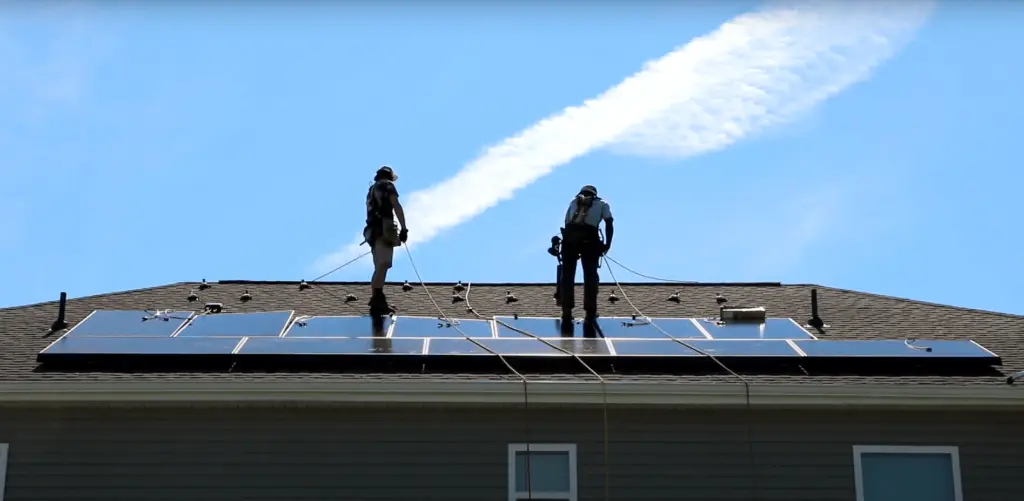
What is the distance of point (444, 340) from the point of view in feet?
38.8

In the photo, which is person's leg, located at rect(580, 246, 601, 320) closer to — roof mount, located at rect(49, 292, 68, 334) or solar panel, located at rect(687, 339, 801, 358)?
solar panel, located at rect(687, 339, 801, 358)

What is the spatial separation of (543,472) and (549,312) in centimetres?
392

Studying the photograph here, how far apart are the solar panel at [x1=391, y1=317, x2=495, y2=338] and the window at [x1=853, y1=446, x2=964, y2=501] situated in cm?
378

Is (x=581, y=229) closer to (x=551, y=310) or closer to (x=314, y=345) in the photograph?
(x=551, y=310)

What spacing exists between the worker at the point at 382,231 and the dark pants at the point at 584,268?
71.8 inches

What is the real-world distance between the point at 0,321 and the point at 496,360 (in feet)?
18.5

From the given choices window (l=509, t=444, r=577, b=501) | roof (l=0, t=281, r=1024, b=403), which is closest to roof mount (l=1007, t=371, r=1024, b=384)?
roof (l=0, t=281, r=1024, b=403)

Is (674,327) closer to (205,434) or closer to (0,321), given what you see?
(205,434)

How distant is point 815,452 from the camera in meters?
10.6

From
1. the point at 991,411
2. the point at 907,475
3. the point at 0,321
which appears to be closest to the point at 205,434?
the point at 0,321

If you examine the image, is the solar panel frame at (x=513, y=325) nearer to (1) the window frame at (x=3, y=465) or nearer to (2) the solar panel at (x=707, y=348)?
(2) the solar panel at (x=707, y=348)

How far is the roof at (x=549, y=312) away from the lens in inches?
422

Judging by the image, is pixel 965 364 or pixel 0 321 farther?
pixel 0 321

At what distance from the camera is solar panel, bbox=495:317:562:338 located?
12.4 metres
